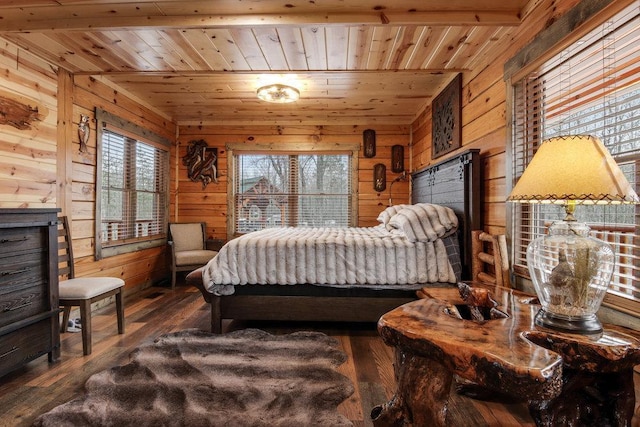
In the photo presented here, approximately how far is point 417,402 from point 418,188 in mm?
3312

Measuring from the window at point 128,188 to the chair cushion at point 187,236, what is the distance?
30cm

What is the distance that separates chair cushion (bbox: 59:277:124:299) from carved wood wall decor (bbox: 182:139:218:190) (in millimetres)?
2668

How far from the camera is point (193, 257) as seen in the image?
4266 millimetres

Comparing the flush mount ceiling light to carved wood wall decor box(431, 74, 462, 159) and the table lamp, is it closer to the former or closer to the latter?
carved wood wall decor box(431, 74, 462, 159)

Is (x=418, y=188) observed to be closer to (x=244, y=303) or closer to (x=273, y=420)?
(x=244, y=303)

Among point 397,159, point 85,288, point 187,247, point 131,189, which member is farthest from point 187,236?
point 397,159

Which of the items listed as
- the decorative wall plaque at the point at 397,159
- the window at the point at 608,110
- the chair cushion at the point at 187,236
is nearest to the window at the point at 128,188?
the chair cushion at the point at 187,236

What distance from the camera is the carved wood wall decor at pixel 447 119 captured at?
3.16 meters

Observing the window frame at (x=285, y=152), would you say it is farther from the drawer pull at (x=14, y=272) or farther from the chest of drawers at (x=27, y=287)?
the drawer pull at (x=14, y=272)

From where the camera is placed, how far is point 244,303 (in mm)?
2576

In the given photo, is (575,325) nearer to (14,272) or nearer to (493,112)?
(493,112)

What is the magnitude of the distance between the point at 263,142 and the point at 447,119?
8.86 ft

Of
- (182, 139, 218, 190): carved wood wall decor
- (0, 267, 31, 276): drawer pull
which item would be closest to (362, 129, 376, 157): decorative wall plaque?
(182, 139, 218, 190): carved wood wall decor

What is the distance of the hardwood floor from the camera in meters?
1.61
